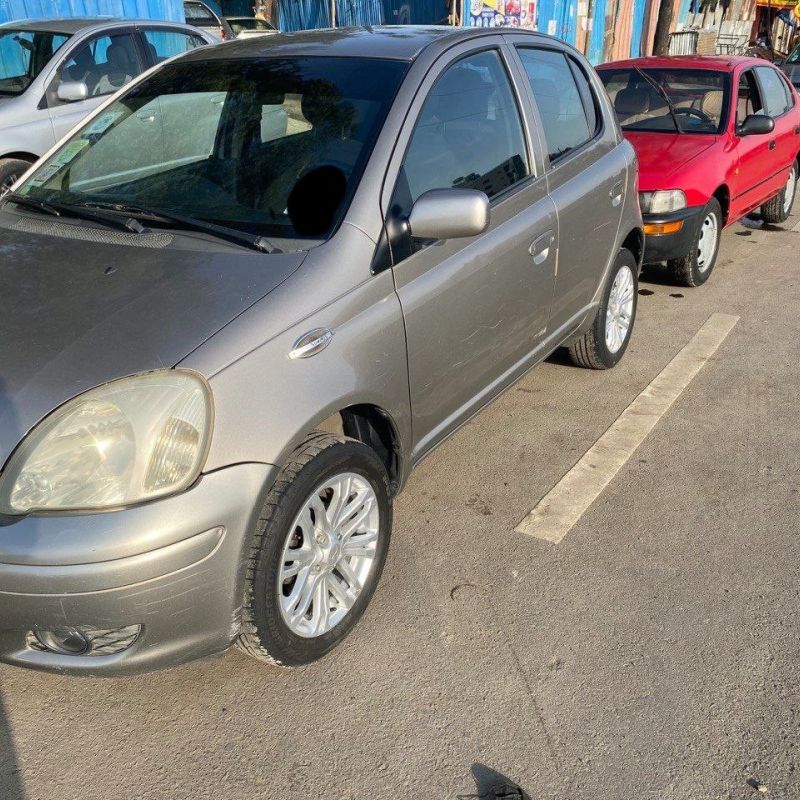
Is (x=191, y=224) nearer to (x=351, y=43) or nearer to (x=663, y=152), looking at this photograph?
(x=351, y=43)

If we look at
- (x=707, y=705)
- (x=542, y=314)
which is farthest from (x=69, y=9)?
(x=707, y=705)

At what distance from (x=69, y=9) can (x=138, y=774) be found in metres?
12.0

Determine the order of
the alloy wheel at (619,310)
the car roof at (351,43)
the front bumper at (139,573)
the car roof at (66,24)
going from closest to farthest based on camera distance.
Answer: the front bumper at (139,573), the car roof at (351,43), the alloy wheel at (619,310), the car roof at (66,24)

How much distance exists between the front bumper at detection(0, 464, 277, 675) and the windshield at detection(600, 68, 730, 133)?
5529mm

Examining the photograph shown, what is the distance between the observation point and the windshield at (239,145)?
289 cm

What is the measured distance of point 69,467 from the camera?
219 centimetres

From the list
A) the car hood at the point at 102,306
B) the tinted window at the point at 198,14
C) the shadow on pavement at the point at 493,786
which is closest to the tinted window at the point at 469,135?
the car hood at the point at 102,306

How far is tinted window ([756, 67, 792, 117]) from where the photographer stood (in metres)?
7.32

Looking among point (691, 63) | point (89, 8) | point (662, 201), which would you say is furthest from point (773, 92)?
point (89, 8)

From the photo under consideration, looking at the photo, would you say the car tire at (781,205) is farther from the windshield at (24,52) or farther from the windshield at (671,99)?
the windshield at (24,52)

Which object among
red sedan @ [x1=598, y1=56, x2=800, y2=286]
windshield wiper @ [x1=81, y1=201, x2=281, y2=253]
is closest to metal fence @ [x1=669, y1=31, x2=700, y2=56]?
red sedan @ [x1=598, y1=56, x2=800, y2=286]

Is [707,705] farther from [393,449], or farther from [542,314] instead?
[542,314]

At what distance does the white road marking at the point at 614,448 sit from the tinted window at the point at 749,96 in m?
2.63

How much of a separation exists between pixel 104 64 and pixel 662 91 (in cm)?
489
